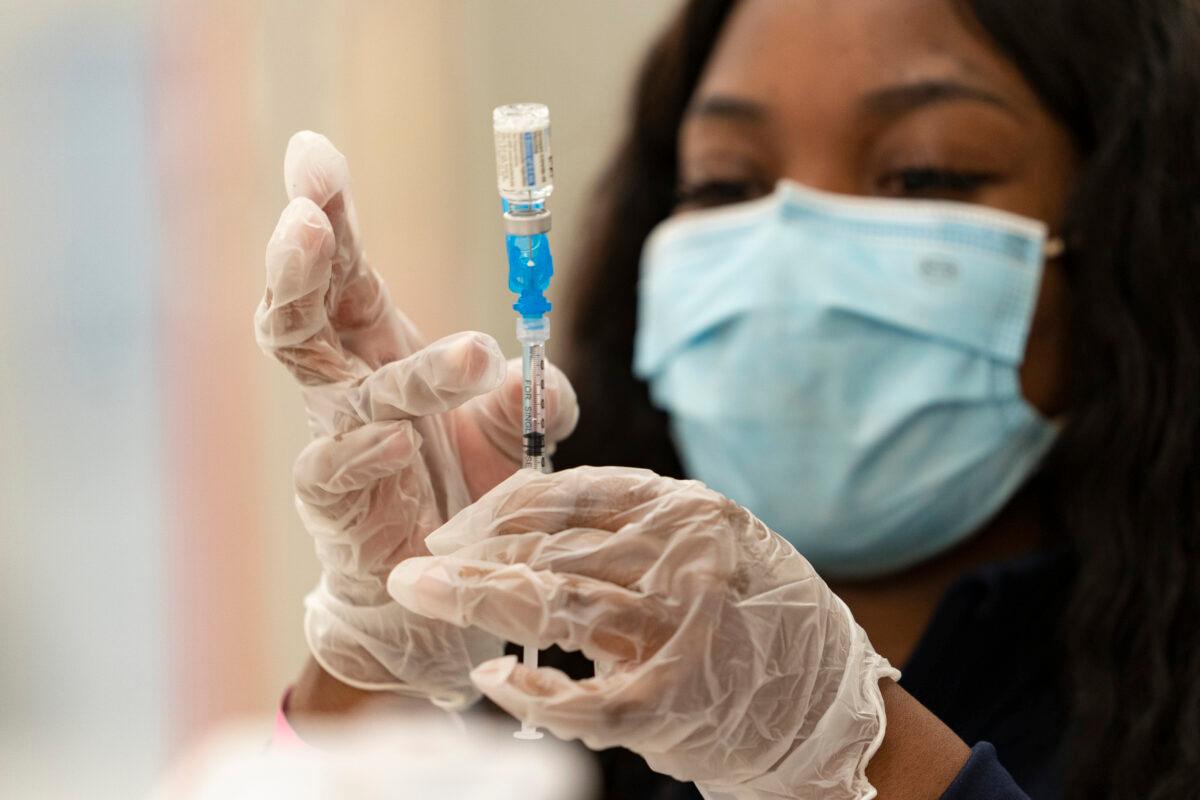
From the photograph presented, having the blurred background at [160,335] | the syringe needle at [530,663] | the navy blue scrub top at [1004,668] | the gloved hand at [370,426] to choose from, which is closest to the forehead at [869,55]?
the blurred background at [160,335]

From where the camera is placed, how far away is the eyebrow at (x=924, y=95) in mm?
1506

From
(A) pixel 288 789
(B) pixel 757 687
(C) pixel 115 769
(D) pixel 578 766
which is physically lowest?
(C) pixel 115 769

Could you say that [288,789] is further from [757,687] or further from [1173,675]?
[1173,675]

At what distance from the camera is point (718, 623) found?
0.75m

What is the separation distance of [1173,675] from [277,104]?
1.79 meters

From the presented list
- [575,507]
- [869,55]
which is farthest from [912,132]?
[575,507]

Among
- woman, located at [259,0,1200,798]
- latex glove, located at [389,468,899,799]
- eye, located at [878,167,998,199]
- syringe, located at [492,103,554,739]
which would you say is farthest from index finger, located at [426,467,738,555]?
eye, located at [878,167,998,199]

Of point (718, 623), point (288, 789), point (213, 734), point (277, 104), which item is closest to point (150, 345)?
point (277, 104)

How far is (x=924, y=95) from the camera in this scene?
59.3 inches

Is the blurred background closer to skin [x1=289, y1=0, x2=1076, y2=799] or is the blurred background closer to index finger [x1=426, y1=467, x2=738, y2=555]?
skin [x1=289, y1=0, x2=1076, y2=799]

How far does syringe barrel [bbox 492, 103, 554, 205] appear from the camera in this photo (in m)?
0.79

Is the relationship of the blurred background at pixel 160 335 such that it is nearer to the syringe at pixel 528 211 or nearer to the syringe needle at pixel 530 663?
the syringe at pixel 528 211

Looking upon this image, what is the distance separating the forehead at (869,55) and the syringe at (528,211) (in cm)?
84

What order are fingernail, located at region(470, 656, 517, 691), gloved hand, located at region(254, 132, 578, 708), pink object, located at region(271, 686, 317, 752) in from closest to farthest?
fingernail, located at region(470, 656, 517, 691), gloved hand, located at region(254, 132, 578, 708), pink object, located at region(271, 686, 317, 752)
